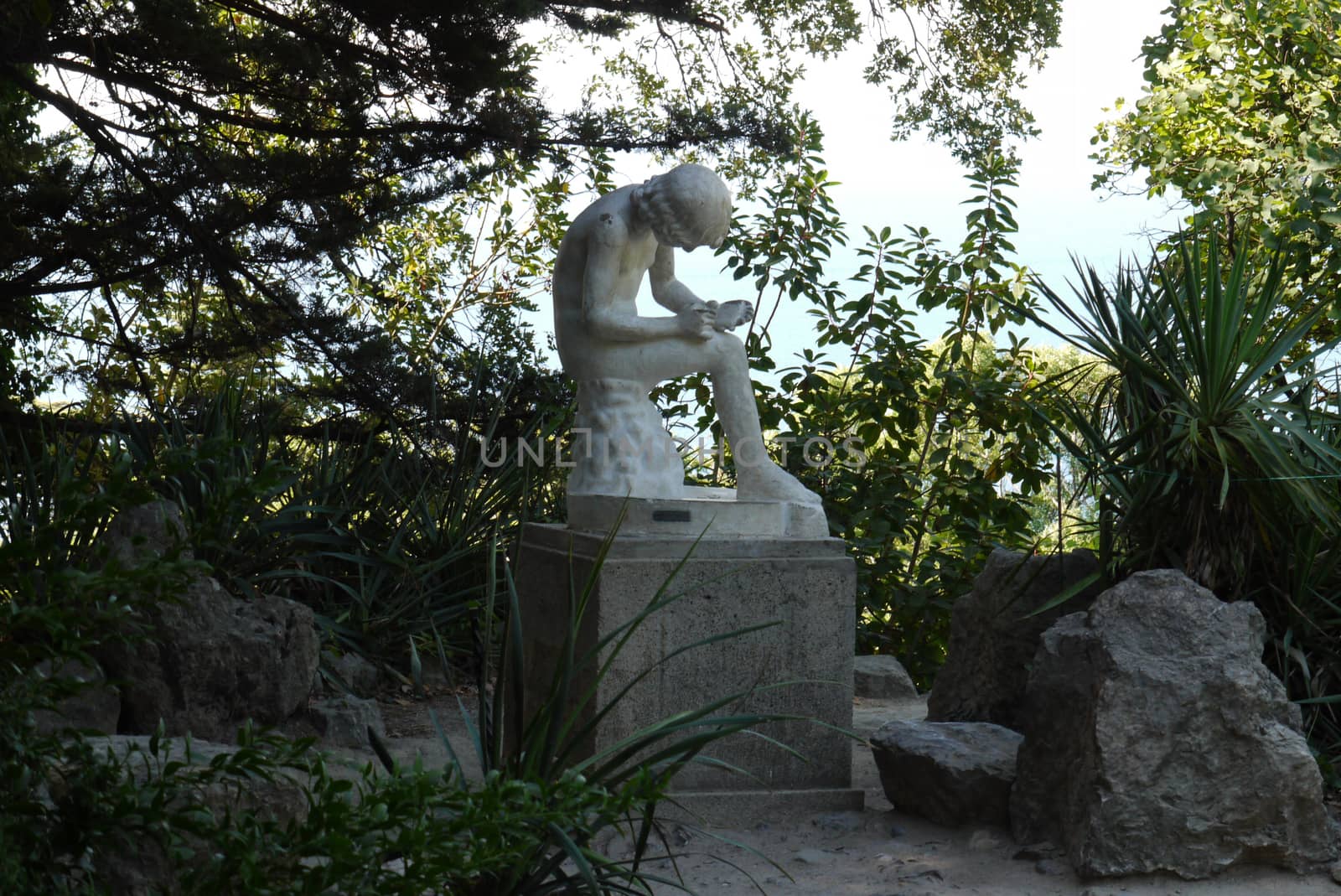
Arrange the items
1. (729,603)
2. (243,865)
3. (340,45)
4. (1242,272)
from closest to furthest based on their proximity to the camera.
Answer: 1. (243,865)
2. (729,603)
3. (1242,272)
4. (340,45)

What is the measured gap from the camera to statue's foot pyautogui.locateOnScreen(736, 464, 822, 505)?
13.2 ft

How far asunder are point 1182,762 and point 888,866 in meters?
0.76

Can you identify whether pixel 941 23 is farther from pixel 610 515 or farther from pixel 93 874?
pixel 93 874

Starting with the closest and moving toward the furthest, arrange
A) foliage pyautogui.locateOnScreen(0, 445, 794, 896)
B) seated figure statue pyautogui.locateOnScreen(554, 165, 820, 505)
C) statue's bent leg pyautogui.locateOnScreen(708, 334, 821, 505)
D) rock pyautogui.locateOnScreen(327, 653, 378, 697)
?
foliage pyautogui.locateOnScreen(0, 445, 794, 896), seated figure statue pyautogui.locateOnScreen(554, 165, 820, 505), statue's bent leg pyautogui.locateOnScreen(708, 334, 821, 505), rock pyautogui.locateOnScreen(327, 653, 378, 697)

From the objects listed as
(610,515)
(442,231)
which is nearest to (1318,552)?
(610,515)

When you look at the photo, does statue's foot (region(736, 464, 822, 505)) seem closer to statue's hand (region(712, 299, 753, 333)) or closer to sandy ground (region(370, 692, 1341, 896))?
statue's hand (region(712, 299, 753, 333))

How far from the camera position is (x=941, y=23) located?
8.09 meters

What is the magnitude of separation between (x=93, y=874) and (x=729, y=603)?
6.79 feet

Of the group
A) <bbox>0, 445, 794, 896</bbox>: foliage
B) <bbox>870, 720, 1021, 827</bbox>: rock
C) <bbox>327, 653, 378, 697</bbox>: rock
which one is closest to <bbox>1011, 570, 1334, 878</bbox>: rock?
<bbox>870, 720, 1021, 827</bbox>: rock

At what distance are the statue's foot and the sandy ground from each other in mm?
934

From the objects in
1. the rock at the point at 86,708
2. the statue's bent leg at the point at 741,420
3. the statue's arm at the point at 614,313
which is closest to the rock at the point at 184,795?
the rock at the point at 86,708

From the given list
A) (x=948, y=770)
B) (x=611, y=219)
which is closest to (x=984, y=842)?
(x=948, y=770)

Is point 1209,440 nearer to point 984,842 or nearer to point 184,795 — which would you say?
point 984,842

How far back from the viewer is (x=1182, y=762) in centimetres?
323
